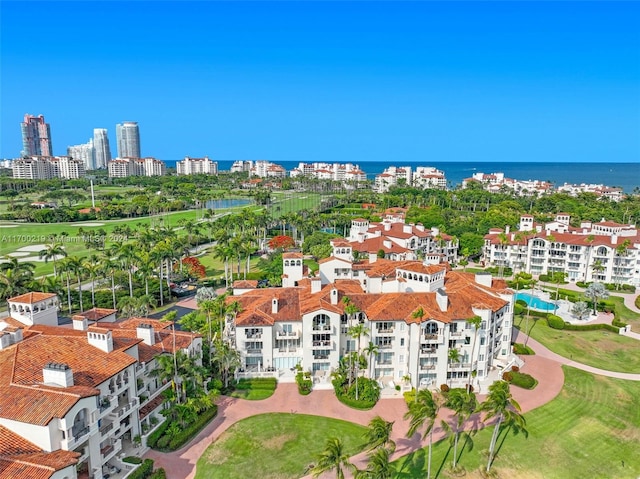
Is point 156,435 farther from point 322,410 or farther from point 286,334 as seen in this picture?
point 286,334

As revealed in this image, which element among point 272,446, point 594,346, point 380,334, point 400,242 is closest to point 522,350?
point 594,346

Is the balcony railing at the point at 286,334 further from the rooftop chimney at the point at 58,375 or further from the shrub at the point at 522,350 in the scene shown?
the shrub at the point at 522,350

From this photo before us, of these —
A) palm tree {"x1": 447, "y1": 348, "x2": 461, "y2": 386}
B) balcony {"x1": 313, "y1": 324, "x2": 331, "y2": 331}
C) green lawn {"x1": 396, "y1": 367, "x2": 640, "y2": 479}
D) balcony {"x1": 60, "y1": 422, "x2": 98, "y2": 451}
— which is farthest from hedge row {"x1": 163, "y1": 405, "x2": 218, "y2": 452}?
palm tree {"x1": 447, "y1": 348, "x2": 461, "y2": 386}

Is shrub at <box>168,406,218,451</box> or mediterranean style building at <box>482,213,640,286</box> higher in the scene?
mediterranean style building at <box>482,213,640,286</box>

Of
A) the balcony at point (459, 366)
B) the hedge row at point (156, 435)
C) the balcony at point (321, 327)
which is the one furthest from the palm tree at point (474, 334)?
the hedge row at point (156, 435)

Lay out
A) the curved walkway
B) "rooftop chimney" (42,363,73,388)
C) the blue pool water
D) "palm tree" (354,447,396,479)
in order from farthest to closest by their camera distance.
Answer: the blue pool water
the curved walkway
"rooftop chimney" (42,363,73,388)
"palm tree" (354,447,396,479)

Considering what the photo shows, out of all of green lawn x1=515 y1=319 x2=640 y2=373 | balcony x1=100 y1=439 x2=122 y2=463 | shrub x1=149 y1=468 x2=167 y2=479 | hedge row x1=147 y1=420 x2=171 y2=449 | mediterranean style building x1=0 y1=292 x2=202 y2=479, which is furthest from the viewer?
green lawn x1=515 y1=319 x2=640 y2=373

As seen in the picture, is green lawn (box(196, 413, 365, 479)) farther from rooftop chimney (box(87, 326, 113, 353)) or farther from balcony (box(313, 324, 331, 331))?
rooftop chimney (box(87, 326, 113, 353))
